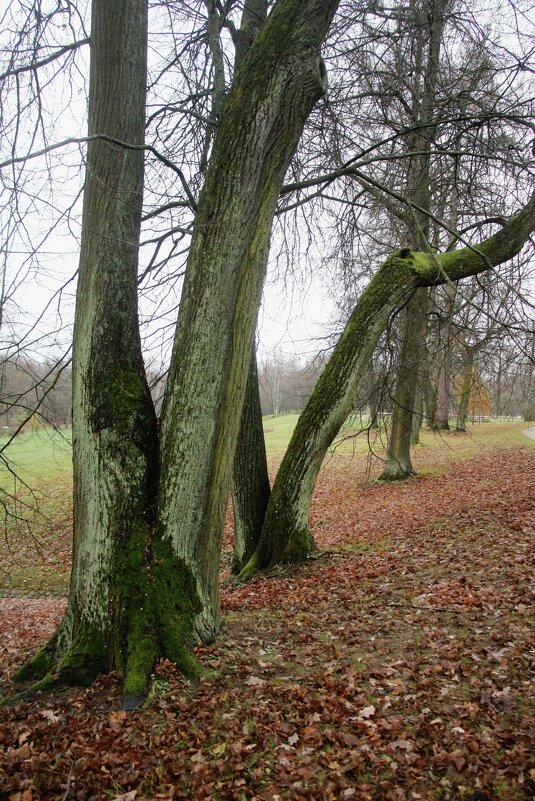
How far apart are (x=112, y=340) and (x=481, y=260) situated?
4.59 meters

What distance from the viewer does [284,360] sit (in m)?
11.6

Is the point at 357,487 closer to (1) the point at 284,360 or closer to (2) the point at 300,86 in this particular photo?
(1) the point at 284,360

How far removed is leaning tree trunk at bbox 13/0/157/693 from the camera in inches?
143

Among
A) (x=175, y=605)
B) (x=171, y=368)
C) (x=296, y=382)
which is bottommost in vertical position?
(x=175, y=605)

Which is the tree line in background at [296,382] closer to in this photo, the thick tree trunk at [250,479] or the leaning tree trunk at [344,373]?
the thick tree trunk at [250,479]

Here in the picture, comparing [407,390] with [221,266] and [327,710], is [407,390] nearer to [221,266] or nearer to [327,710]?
[221,266]

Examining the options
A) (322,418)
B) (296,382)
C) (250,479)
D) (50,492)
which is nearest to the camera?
(322,418)

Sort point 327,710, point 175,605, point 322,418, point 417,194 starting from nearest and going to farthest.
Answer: point 327,710 → point 175,605 → point 322,418 → point 417,194

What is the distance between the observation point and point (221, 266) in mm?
3773

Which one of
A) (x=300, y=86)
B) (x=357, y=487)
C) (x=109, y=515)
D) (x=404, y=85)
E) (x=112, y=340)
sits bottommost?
(x=357, y=487)

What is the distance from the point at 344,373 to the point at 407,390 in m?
5.99

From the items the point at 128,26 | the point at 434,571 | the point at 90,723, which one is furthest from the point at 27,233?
the point at 434,571

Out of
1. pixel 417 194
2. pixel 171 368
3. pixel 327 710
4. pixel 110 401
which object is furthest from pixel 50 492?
pixel 327 710

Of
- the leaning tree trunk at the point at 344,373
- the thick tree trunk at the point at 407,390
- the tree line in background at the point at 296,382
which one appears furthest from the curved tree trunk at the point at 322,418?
the thick tree trunk at the point at 407,390
